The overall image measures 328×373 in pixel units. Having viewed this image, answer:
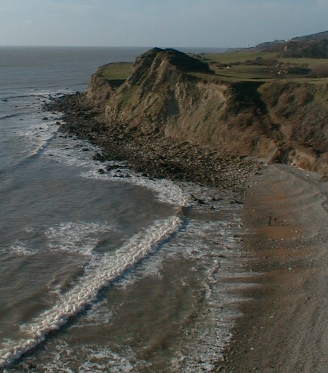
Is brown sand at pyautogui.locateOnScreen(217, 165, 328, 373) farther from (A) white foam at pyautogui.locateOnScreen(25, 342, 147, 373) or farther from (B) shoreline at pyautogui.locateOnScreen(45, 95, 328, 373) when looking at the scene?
(A) white foam at pyautogui.locateOnScreen(25, 342, 147, 373)

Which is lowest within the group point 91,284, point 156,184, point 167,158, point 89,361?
point 89,361

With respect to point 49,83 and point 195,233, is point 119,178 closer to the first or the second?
point 195,233

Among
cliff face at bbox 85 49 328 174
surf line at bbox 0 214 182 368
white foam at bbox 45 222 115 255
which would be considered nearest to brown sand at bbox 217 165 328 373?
surf line at bbox 0 214 182 368

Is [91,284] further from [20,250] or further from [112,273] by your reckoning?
[20,250]

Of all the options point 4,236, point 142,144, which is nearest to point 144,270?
point 4,236

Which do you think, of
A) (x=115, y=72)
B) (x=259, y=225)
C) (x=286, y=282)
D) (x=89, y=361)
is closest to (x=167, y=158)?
(x=259, y=225)

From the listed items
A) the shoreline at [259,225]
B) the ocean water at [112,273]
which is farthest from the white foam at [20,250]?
the shoreline at [259,225]

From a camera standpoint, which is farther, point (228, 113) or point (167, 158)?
point (228, 113)
